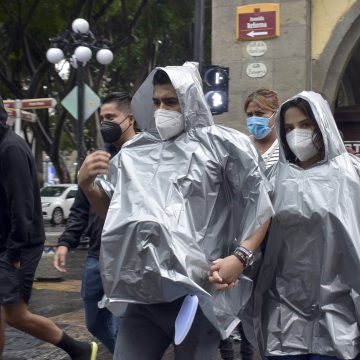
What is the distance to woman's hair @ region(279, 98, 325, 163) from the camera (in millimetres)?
3244

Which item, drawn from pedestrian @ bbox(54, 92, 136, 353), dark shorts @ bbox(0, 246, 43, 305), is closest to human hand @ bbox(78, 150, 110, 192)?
Result: pedestrian @ bbox(54, 92, 136, 353)

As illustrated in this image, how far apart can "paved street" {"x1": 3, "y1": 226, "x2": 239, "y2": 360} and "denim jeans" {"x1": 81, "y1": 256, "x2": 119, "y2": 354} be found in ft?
3.43

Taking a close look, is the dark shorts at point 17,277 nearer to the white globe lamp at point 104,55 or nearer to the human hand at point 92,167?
the human hand at point 92,167

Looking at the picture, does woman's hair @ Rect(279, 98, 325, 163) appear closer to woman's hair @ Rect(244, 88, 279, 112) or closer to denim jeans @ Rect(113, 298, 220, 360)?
denim jeans @ Rect(113, 298, 220, 360)

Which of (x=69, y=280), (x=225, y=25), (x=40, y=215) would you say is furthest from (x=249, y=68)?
(x=40, y=215)

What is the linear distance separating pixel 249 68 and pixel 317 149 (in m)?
8.21

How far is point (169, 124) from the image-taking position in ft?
10.6

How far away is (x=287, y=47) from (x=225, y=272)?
8514 millimetres

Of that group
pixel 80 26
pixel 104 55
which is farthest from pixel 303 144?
pixel 104 55

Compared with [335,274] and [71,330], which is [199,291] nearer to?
[335,274]

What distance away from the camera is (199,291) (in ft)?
9.56

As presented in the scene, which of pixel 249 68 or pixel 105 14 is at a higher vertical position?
pixel 105 14

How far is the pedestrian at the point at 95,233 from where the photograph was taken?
443 cm

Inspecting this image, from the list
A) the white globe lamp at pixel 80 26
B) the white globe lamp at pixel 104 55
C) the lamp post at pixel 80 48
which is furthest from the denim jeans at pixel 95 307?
the white globe lamp at pixel 104 55
